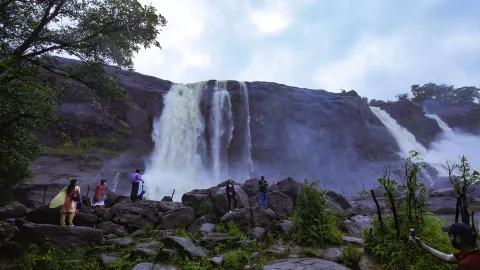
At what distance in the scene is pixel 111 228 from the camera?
1296 cm

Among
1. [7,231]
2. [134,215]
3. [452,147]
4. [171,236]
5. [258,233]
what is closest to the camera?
[171,236]

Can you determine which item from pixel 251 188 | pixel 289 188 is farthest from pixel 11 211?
pixel 289 188

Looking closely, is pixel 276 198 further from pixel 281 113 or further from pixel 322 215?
pixel 281 113

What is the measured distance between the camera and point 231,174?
132 feet

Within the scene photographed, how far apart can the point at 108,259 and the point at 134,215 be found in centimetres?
450

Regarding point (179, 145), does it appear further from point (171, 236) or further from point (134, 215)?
point (171, 236)

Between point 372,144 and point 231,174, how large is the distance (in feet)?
54.2

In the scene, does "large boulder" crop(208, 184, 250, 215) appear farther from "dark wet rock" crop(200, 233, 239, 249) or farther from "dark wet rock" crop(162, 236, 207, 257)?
"dark wet rock" crop(162, 236, 207, 257)

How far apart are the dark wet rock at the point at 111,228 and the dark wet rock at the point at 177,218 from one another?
1.47 metres

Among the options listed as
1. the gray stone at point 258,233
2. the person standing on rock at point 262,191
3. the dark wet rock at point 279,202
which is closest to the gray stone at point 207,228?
the gray stone at point 258,233

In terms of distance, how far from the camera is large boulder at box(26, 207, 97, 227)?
40.4 ft

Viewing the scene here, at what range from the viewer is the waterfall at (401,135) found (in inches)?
1843

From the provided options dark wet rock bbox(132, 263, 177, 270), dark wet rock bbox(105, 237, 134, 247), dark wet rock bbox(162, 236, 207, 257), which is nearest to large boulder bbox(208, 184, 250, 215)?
dark wet rock bbox(105, 237, 134, 247)

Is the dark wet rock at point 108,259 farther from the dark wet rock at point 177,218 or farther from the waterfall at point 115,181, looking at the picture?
the waterfall at point 115,181
